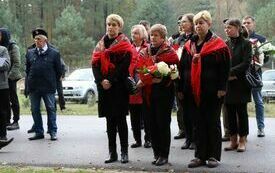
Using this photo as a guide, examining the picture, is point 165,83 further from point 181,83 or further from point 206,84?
point 206,84

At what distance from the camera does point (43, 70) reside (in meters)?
10.2

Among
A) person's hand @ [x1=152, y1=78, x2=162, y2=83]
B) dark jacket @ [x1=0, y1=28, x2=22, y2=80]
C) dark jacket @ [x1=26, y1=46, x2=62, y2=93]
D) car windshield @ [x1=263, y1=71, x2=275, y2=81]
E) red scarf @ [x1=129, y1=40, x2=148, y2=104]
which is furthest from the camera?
car windshield @ [x1=263, y1=71, x2=275, y2=81]

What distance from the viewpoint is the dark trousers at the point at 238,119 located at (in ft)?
29.1

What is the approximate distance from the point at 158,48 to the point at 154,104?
2.59ft

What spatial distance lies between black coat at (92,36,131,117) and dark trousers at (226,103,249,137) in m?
1.85

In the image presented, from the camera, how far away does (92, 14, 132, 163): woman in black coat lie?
7.98 metres

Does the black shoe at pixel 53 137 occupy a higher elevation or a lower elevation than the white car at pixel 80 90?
higher

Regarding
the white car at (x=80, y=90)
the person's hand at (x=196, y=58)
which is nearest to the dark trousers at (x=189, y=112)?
the person's hand at (x=196, y=58)

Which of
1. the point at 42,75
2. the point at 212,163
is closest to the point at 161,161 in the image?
the point at 212,163

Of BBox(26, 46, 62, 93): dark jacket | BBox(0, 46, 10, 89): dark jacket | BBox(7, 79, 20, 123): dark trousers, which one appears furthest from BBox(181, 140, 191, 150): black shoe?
BBox(7, 79, 20, 123): dark trousers

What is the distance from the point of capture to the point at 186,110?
8586 millimetres

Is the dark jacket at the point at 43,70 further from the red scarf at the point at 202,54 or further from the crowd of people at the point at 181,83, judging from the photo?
the red scarf at the point at 202,54

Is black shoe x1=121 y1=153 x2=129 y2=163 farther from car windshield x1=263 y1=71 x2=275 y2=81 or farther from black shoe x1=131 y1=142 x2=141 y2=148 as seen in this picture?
car windshield x1=263 y1=71 x2=275 y2=81

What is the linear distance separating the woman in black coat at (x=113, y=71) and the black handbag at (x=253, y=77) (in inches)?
83.3
